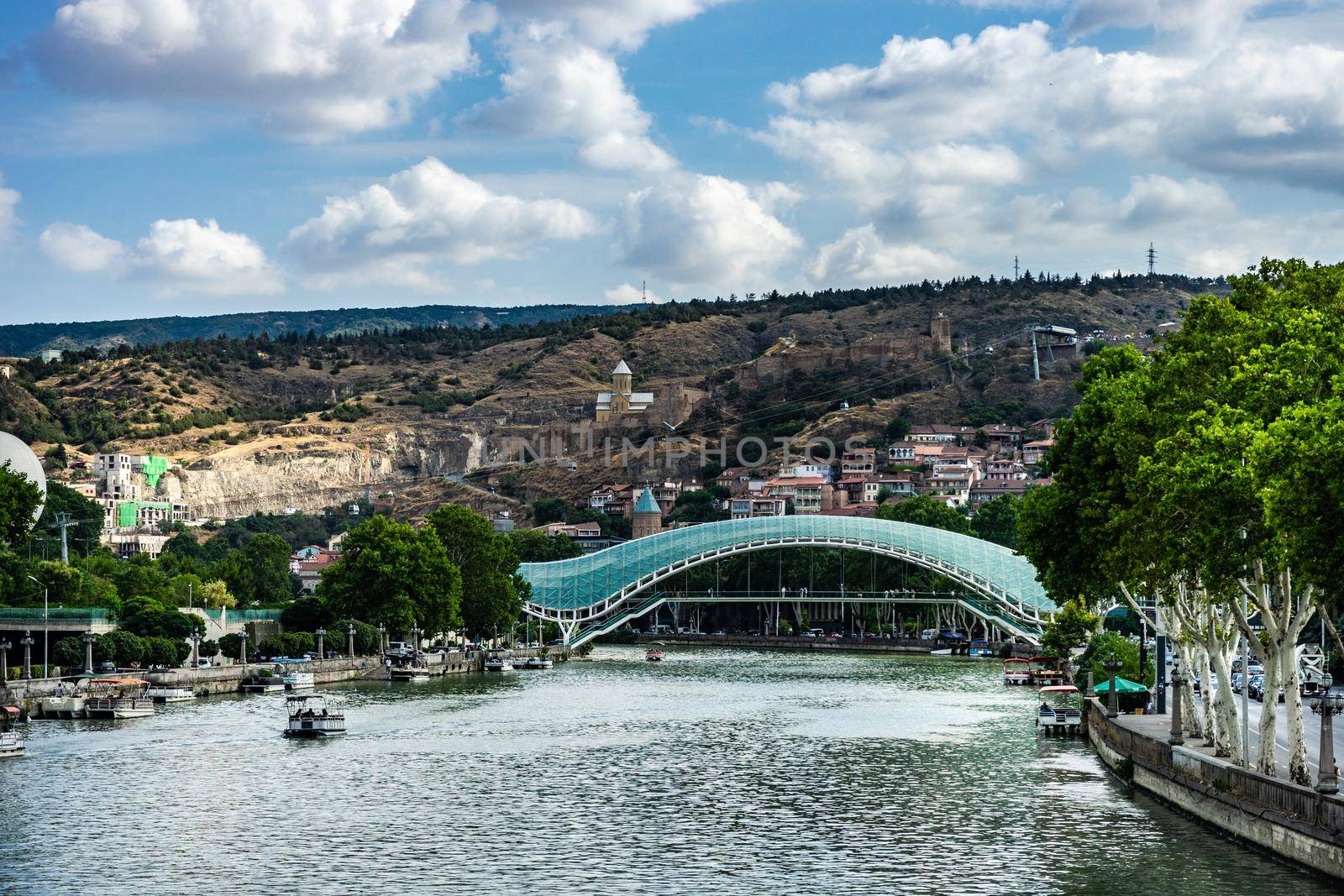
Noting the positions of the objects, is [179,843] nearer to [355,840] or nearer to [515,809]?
[355,840]

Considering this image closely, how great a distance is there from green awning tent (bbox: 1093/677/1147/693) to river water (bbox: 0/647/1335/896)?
9.36 feet

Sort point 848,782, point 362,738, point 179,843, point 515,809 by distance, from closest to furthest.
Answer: point 179,843 < point 515,809 < point 848,782 < point 362,738

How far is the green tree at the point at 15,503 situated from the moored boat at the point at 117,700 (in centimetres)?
633

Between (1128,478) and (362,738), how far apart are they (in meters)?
23.8

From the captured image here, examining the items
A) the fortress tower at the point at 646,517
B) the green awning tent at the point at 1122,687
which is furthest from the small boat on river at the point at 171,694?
the fortress tower at the point at 646,517

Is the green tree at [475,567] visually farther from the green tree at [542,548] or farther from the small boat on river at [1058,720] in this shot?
the small boat on river at [1058,720]

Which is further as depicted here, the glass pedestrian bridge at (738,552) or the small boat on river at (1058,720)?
the glass pedestrian bridge at (738,552)

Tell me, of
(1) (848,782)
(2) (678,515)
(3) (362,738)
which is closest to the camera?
(1) (848,782)

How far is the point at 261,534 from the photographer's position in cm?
11938

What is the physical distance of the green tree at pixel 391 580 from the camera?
254ft

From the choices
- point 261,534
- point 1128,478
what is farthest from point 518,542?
point 1128,478

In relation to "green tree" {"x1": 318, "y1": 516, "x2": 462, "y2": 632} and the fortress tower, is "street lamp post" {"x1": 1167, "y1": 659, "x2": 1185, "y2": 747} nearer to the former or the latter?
"green tree" {"x1": 318, "y1": 516, "x2": 462, "y2": 632}

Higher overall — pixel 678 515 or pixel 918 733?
pixel 678 515

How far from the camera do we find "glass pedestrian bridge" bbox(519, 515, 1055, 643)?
100 metres
